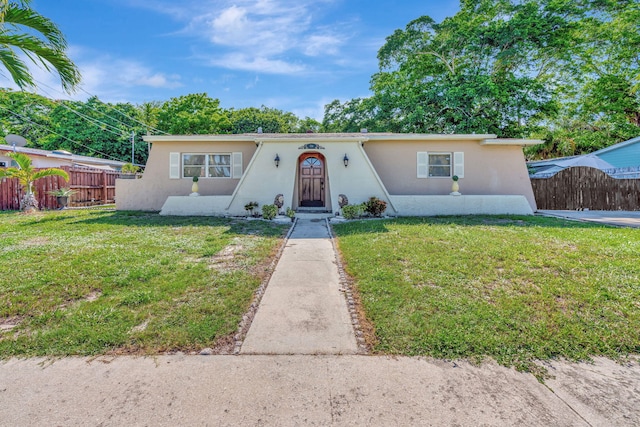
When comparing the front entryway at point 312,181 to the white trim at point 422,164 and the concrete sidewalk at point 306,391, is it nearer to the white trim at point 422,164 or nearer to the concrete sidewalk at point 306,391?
the white trim at point 422,164

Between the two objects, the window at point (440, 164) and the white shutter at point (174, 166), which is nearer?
the window at point (440, 164)

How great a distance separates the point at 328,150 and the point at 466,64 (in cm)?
1483

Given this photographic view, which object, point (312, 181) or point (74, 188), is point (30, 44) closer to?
point (312, 181)

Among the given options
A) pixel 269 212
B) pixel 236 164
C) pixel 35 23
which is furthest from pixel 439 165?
pixel 35 23

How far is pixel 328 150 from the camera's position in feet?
37.0

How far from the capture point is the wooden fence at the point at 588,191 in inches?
491

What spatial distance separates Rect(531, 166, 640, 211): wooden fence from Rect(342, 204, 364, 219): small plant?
31.1 ft

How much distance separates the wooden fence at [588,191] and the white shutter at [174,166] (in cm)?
1618

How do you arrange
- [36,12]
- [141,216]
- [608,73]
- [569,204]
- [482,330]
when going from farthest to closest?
[608,73] → [569,204] → [141,216] → [36,12] → [482,330]

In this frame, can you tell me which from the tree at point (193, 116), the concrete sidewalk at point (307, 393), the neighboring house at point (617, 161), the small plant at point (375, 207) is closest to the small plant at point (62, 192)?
the small plant at point (375, 207)

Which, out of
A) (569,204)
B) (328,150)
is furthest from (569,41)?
(328,150)

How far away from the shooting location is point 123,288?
4176 mm

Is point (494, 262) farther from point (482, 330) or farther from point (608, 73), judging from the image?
point (608, 73)

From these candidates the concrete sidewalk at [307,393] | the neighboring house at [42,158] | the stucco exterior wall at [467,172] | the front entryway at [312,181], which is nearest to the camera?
the concrete sidewalk at [307,393]
